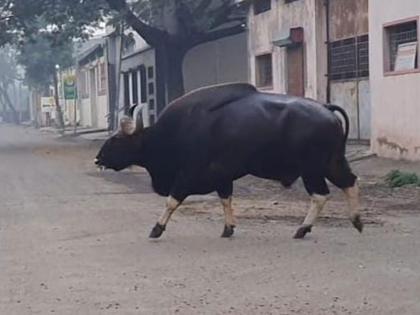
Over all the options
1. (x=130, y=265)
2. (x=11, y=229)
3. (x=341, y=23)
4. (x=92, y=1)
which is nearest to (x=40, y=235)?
(x=11, y=229)

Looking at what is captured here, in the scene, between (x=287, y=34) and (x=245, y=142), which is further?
(x=287, y=34)

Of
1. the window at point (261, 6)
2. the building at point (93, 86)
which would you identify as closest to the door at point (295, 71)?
the window at point (261, 6)

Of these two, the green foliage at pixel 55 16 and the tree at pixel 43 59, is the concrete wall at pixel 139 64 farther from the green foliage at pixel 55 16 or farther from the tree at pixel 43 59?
the tree at pixel 43 59

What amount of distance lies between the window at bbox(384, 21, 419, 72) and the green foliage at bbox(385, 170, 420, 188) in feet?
11.4

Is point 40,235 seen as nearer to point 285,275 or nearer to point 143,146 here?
point 143,146

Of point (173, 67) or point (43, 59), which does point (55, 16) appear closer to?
point (173, 67)

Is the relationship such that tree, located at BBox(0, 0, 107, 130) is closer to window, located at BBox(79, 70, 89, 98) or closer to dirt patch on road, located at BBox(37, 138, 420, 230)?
dirt patch on road, located at BBox(37, 138, 420, 230)

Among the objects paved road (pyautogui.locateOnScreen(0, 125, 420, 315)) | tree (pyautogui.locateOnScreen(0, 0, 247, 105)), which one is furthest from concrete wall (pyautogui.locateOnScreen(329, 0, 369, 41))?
paved road (pyautogui.locateOnScreen(0, 125, 420, 315))

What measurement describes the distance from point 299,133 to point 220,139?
0.86 m

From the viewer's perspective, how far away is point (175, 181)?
39.1 feet

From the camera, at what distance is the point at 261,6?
30844mm

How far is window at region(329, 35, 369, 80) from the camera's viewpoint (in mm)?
24316

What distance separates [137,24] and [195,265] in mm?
25384

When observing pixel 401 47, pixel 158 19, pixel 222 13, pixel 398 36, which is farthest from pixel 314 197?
pixel 158 19
